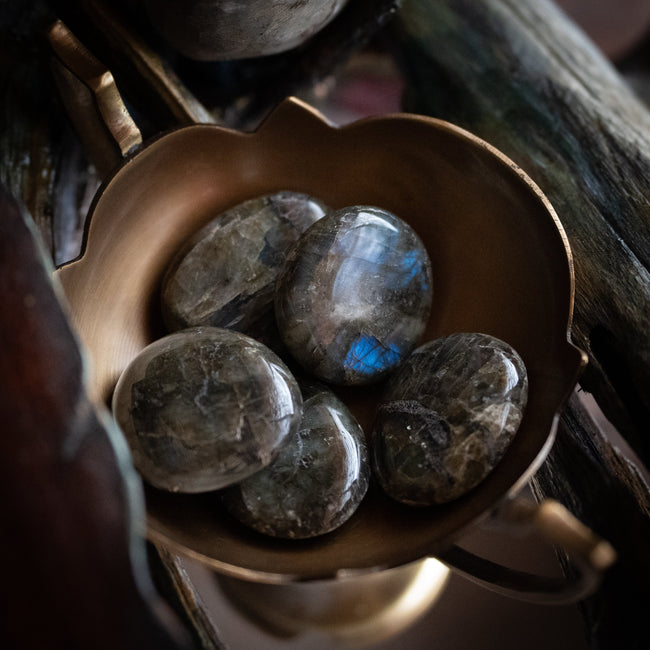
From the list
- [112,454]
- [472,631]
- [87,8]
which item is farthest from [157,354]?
[87,8]

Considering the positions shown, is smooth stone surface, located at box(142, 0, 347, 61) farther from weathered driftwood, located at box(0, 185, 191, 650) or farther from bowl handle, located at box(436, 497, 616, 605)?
bowl handle, located at box(436, 497, 616, 605)

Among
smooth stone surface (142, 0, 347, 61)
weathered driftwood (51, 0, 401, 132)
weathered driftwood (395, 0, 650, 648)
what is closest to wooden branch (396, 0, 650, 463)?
weathered driftwood (395, 0, 650, 648)

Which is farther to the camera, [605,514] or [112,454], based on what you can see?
[605,514]

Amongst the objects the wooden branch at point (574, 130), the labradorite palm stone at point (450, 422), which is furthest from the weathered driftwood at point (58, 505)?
the wooden branch at point (574, 130)

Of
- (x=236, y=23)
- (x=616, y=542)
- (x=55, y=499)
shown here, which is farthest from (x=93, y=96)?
(x=616, y=542)

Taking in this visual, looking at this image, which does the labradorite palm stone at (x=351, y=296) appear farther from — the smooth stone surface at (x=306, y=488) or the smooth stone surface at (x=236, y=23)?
the smooth stone surface at (x=236, y=23)

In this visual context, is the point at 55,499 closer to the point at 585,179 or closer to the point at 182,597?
the point at 182,597

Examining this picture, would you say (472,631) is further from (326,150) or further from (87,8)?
(87,8)
